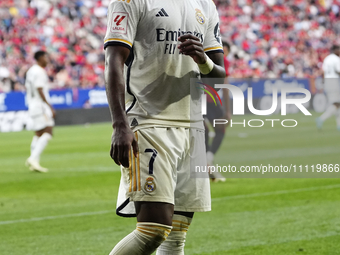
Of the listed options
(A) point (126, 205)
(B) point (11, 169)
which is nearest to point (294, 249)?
(A) point (126, 205)

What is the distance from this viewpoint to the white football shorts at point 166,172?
3.07m

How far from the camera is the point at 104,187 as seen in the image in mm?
8953

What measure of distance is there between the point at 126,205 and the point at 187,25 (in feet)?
3.40

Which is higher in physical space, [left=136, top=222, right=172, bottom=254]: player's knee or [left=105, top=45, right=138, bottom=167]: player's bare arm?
[left=105, top=45, right=138, bottom=167]: player's bare arm

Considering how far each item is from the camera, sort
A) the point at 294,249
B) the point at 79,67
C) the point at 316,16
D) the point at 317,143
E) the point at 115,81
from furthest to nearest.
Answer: the point at 316,16 < the point at 79,67 < the point at 317,143 < the point at 294,249 < the point at 115,81

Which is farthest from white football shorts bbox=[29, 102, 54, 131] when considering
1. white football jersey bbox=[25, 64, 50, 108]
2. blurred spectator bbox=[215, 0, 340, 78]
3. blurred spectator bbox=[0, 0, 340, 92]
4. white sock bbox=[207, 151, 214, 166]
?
blurred spectator bbox=[215, 0, 340, 78]

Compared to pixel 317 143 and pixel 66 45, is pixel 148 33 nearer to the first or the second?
pixel 317 143

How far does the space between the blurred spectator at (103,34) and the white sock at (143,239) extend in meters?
19.1

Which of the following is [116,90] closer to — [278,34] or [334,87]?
[334,87]

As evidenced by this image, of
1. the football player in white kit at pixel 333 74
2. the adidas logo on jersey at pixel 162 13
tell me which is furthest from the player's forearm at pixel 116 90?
the football player in white kit at pixel 333 74

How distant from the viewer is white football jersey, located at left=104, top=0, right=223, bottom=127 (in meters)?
3.09

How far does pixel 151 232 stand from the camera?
3.00 m

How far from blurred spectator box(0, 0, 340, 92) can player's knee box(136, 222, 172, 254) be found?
1917 centimetres

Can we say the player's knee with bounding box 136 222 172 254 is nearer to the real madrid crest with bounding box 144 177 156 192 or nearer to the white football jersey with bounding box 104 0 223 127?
the real madrid crest with bounding box 144 177 156 192
